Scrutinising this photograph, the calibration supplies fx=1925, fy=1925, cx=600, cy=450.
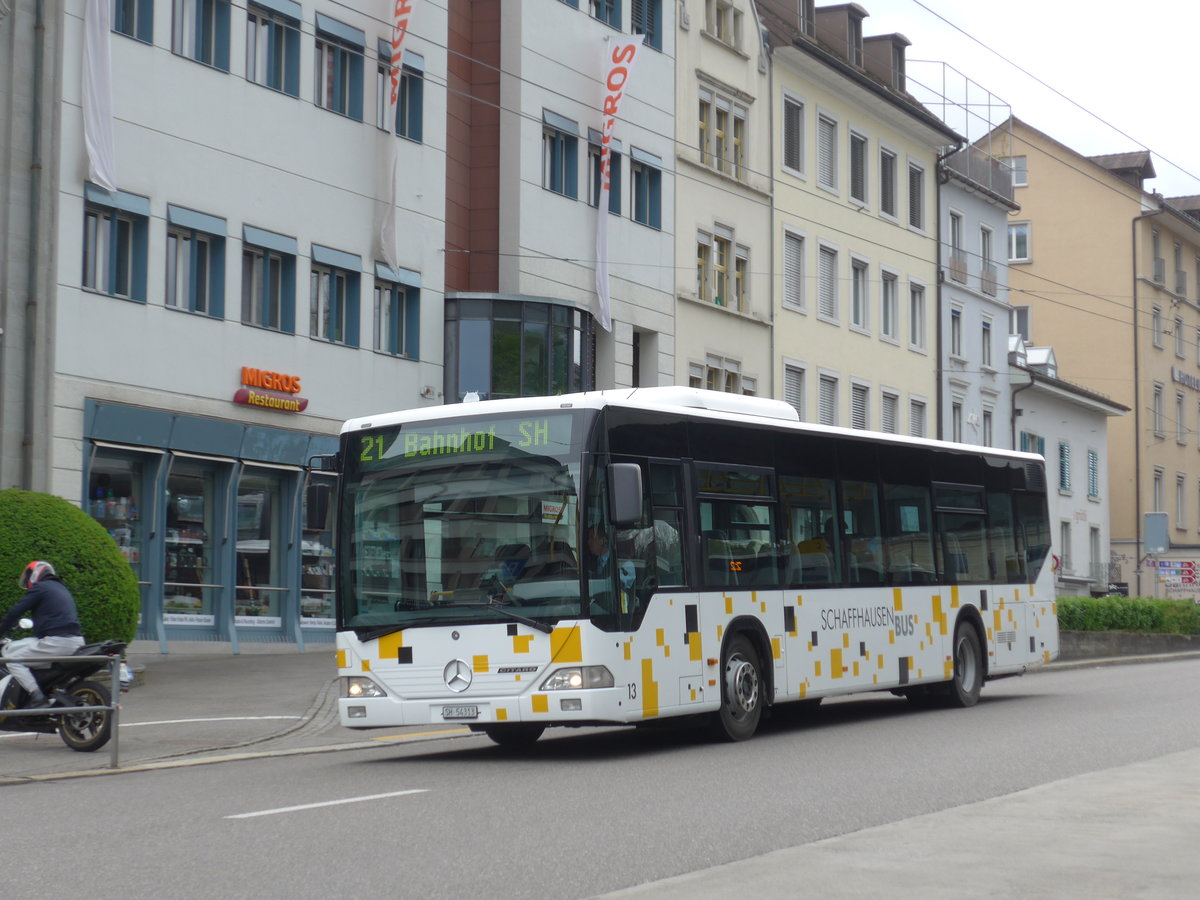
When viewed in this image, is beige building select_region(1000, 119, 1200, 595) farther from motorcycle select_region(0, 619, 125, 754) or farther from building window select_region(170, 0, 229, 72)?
motorcycle select_region(0, 619, 125, 754)

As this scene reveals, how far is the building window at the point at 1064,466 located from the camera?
6072cm

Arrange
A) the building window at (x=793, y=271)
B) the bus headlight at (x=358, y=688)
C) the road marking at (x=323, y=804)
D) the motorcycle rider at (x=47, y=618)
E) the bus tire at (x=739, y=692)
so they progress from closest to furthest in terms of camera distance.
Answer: the road marking at (x=323, y=804), the bus headlight at (x=358, y=688), the motorcycle rider at (x=47, y=618), the bus tire at (x=739, y=692), the building window at (x=793, y=271)

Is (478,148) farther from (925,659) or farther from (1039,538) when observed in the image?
(925,659)

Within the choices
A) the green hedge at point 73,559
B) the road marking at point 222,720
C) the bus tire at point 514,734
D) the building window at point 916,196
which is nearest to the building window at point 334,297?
the green hedge at point 73,559

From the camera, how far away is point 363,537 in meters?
15.5

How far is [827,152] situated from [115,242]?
2424cm

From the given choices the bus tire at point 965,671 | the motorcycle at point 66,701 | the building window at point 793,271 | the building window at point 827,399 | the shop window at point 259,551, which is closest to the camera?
the motorcycle at point 66,701

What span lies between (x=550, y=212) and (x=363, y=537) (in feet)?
71.3

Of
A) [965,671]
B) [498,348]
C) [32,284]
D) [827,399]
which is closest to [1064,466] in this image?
[827,399]

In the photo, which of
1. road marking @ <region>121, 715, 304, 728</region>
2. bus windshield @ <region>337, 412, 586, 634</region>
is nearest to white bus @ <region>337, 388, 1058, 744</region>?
bus windshield @ <region>337, 412, 586, 634</region>

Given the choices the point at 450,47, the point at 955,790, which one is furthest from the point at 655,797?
the point at 450,47

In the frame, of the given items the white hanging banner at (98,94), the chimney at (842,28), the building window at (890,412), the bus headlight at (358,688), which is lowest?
the bus headlight at (358,688)

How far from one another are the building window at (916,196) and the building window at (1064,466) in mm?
11569

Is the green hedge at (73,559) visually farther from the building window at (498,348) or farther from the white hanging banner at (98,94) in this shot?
the building window at (498,348)
